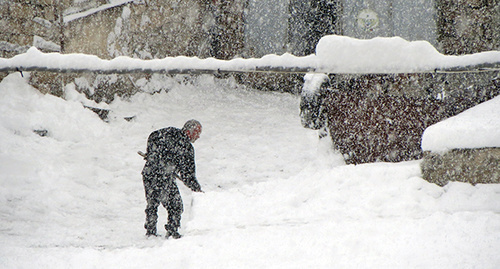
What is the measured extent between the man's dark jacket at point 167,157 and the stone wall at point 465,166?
2606 mm

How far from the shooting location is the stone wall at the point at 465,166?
169 inches

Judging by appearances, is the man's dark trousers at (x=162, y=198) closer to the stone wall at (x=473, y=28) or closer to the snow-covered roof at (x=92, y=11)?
the snow-covered roof at (x=92, y=11)

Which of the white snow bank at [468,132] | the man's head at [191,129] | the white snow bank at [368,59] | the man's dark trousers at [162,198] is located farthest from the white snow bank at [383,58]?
the man's dark trousers at [162,198]

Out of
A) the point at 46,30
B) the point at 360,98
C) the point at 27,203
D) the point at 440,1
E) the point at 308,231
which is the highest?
the point at 440,1


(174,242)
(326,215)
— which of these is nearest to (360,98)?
(326,215)

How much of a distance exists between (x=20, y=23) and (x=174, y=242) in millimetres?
5348

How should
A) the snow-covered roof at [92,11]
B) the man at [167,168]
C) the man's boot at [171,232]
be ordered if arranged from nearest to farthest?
the man's boot at [171,232] → the man at [167,168] → the snow-covered roof at [92,11]

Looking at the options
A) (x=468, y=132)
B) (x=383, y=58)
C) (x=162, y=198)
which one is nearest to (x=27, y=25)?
(x=162, y=198)

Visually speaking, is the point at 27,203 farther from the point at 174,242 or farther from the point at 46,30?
the point at 46,30

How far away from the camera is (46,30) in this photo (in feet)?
27.2

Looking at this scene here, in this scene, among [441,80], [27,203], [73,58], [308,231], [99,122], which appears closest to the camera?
[308,231]

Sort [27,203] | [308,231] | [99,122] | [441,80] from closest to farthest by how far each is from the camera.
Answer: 1. [308,231]
2. [441,80]
3. [27,203]
4. [99,122]

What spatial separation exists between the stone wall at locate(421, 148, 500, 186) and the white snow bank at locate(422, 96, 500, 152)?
0.19 feet

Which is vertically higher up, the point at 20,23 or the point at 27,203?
the point at 20,23
